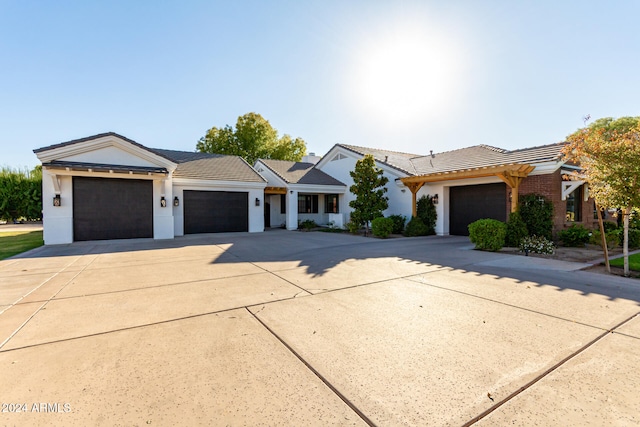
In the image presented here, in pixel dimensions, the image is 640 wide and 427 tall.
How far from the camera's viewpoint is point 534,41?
9797 millimetres

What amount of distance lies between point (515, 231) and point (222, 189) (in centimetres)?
1430

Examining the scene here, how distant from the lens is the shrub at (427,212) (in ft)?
50.8

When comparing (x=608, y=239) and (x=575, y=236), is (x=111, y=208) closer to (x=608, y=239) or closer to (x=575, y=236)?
(x=575, y=236)

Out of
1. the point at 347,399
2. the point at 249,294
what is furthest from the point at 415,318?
the point at 249,294

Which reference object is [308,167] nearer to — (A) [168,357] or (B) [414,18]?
(B) [414,18]

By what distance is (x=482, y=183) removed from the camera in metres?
13.8

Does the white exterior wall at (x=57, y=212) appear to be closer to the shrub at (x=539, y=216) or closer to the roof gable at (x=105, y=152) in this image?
the roof gable at (x=105, y=152)

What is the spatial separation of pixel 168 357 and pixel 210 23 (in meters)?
11.7

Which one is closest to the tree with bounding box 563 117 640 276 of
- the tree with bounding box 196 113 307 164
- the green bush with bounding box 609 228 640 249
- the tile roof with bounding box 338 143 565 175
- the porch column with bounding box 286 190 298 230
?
the tile roof with bounding box 338 143 565 175

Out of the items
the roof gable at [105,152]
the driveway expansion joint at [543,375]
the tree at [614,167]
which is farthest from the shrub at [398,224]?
the driveway expansion joint at [543,375]

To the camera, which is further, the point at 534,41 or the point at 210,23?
the point at 210,23

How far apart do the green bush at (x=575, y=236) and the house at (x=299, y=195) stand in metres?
11.6

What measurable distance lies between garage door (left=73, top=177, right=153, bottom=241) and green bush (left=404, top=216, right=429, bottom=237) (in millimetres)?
12860

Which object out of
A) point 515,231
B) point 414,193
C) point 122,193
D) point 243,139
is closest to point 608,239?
point 515,231
